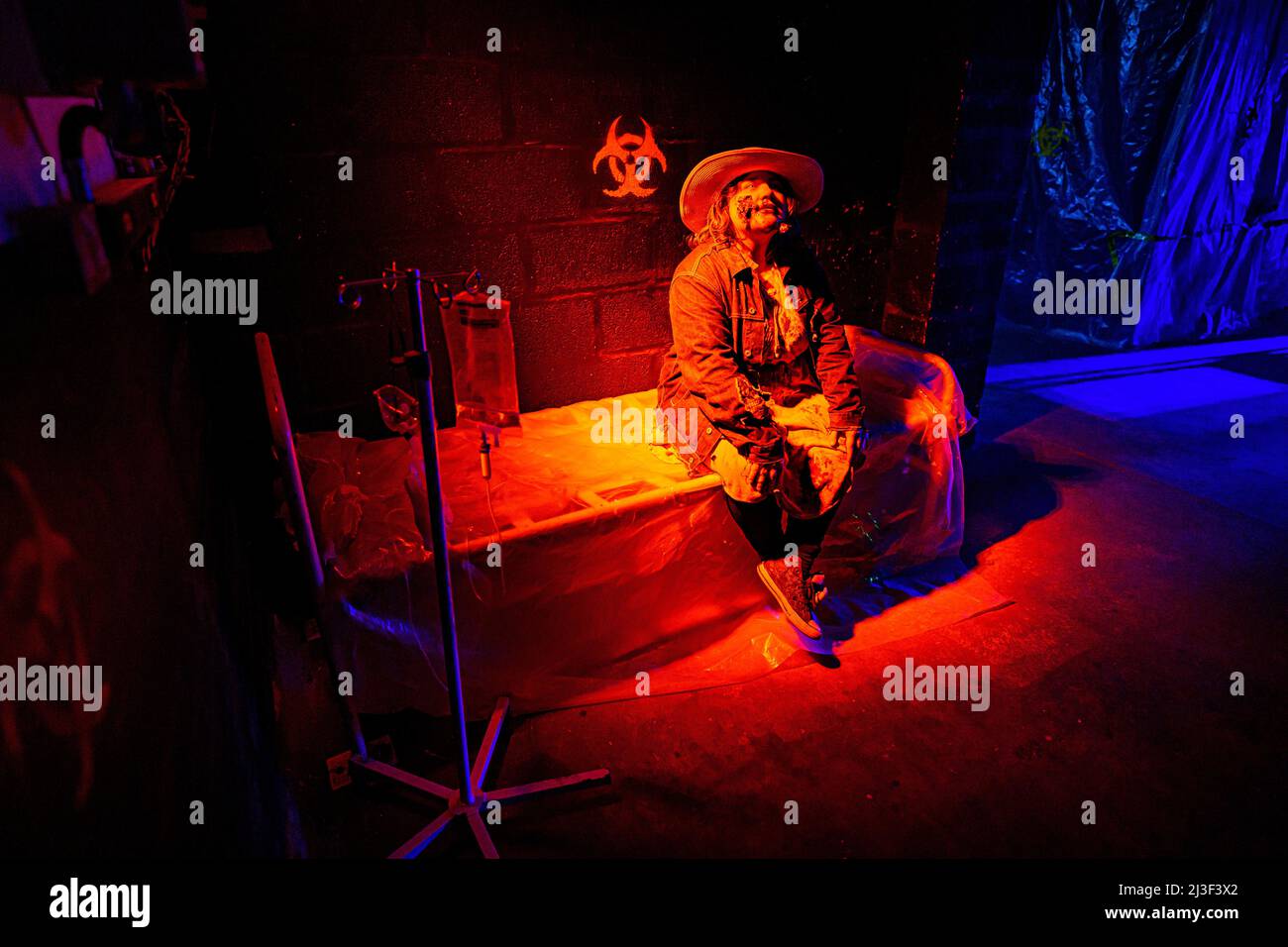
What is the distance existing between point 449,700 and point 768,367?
6.78ft

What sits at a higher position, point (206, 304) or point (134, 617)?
point (206, 304)

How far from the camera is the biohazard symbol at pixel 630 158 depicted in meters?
3.69

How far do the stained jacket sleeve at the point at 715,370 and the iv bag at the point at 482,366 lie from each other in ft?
2.62

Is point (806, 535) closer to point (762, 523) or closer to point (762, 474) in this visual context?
point (762, 523)

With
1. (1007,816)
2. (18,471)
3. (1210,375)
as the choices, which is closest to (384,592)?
(18,471)

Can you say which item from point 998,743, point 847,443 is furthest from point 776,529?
point 998,743

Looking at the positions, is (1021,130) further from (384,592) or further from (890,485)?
(384,592)

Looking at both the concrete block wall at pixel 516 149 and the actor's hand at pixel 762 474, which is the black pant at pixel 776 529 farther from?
the concrete block wall at pixel 516 149

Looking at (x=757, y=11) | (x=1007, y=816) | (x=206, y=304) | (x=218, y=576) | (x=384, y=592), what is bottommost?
(x=1007, y=816)

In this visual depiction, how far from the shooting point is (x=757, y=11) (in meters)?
3.79

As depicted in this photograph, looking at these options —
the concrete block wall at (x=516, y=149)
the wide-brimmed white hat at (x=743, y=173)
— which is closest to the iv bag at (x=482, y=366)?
the concrete block wall at (x=516, y=149)

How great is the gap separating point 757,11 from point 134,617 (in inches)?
157

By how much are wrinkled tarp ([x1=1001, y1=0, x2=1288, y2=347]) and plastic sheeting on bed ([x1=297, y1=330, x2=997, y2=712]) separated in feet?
14.2

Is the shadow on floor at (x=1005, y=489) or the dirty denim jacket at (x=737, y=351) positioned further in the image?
the shadow on floor at (x=1005, y=489)
